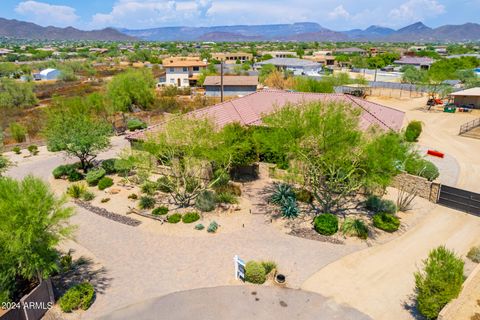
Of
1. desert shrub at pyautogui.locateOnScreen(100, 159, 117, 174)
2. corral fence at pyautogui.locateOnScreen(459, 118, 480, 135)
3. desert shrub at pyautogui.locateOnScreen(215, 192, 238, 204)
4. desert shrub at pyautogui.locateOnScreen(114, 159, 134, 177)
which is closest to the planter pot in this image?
desert shrub at pyautogui.locateOnScreen(215, 192, 238, 204)

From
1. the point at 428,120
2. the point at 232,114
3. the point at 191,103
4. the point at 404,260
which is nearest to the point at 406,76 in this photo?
the point at 428,120

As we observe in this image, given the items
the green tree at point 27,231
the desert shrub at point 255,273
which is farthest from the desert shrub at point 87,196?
the desert shrub at point 255,273

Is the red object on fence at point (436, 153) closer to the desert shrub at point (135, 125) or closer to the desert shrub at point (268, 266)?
the desert shrub at point (268, 266)

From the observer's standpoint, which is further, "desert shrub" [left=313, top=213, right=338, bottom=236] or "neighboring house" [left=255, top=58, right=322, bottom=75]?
"neighboring house" [left=255, top=58, right=322, bottom=75]

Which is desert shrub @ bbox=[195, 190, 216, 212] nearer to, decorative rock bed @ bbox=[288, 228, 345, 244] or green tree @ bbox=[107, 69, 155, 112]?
decorative rock bed @ bbox=[288, 228, 345, 244]

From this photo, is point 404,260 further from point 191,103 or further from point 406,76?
point 406,76

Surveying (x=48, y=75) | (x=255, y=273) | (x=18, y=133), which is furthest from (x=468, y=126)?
(x=48, y=75)
